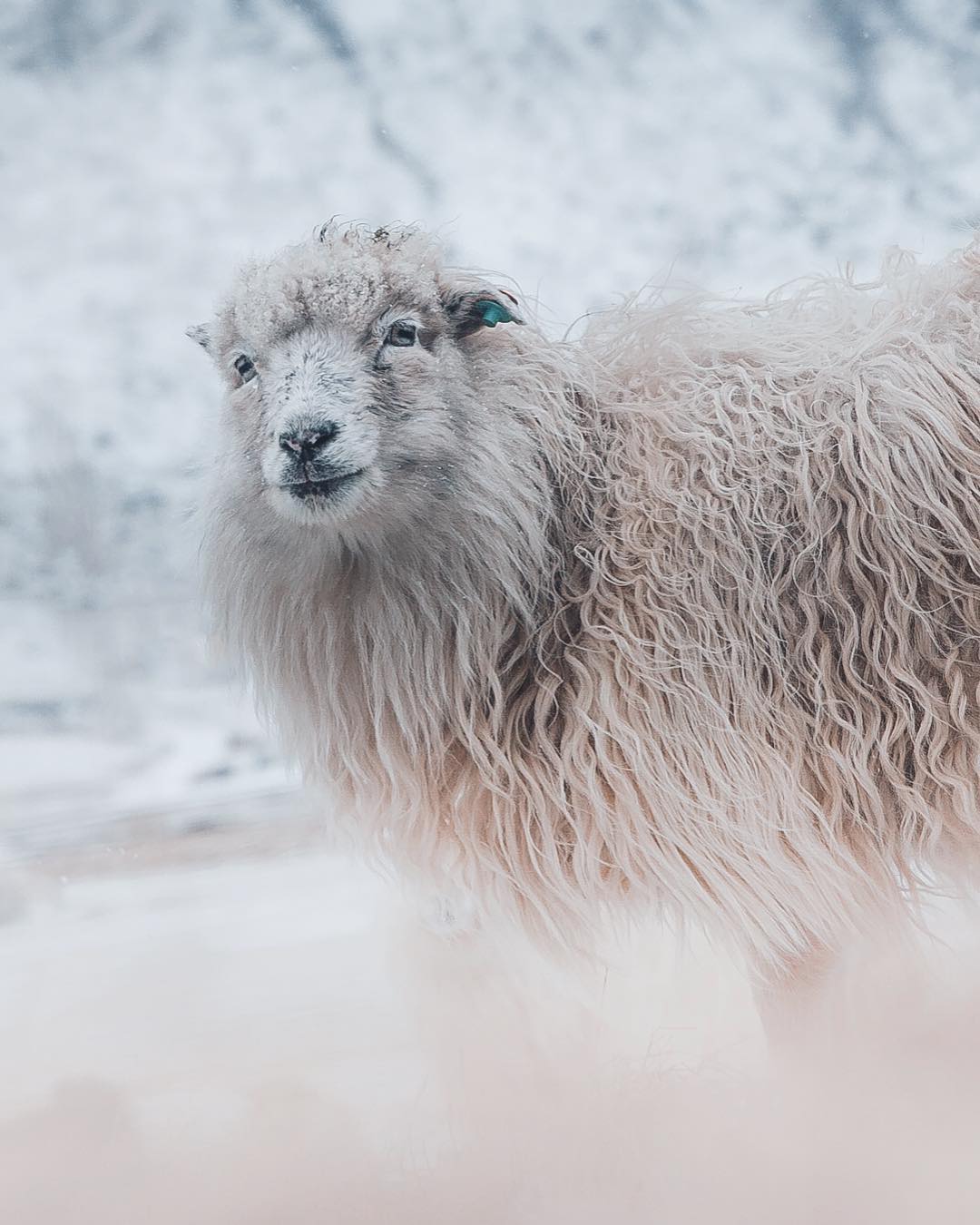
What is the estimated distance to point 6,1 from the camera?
124cm

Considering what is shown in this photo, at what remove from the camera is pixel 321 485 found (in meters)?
0.71

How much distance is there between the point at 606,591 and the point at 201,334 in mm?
469

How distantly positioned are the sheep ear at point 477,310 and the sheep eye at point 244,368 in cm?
18

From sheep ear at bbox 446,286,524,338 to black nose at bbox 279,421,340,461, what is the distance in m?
0.19

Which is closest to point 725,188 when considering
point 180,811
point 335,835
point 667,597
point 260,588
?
point 667,597

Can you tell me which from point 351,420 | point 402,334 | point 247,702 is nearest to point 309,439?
point 351,420

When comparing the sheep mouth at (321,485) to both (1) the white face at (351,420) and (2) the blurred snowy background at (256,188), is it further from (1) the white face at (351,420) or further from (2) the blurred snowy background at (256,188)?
(2) the blurred snowy background at (256,188)

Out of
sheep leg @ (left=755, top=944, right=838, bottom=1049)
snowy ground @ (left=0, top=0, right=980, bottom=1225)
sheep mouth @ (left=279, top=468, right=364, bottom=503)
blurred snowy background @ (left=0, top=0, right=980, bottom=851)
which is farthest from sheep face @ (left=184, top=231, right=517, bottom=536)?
sheep leg @ (left=755, top=944, right=838, bottom=1049)

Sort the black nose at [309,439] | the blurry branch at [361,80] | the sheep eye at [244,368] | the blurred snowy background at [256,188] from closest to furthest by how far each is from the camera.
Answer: the black nose at [309,439], the sheep eye at [244,368], the blurred snowy background at [256,188], the blurry branch at [361,80]

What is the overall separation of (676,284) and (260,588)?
1.68 ft

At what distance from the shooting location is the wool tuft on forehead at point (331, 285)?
75 cm

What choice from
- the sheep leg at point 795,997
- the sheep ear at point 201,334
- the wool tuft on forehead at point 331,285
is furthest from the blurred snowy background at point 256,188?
the sheep leg at point 795,997

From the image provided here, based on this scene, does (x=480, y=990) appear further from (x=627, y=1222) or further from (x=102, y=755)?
(x=102, y=755)

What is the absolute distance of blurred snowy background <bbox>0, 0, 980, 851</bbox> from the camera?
1210 millimetres
